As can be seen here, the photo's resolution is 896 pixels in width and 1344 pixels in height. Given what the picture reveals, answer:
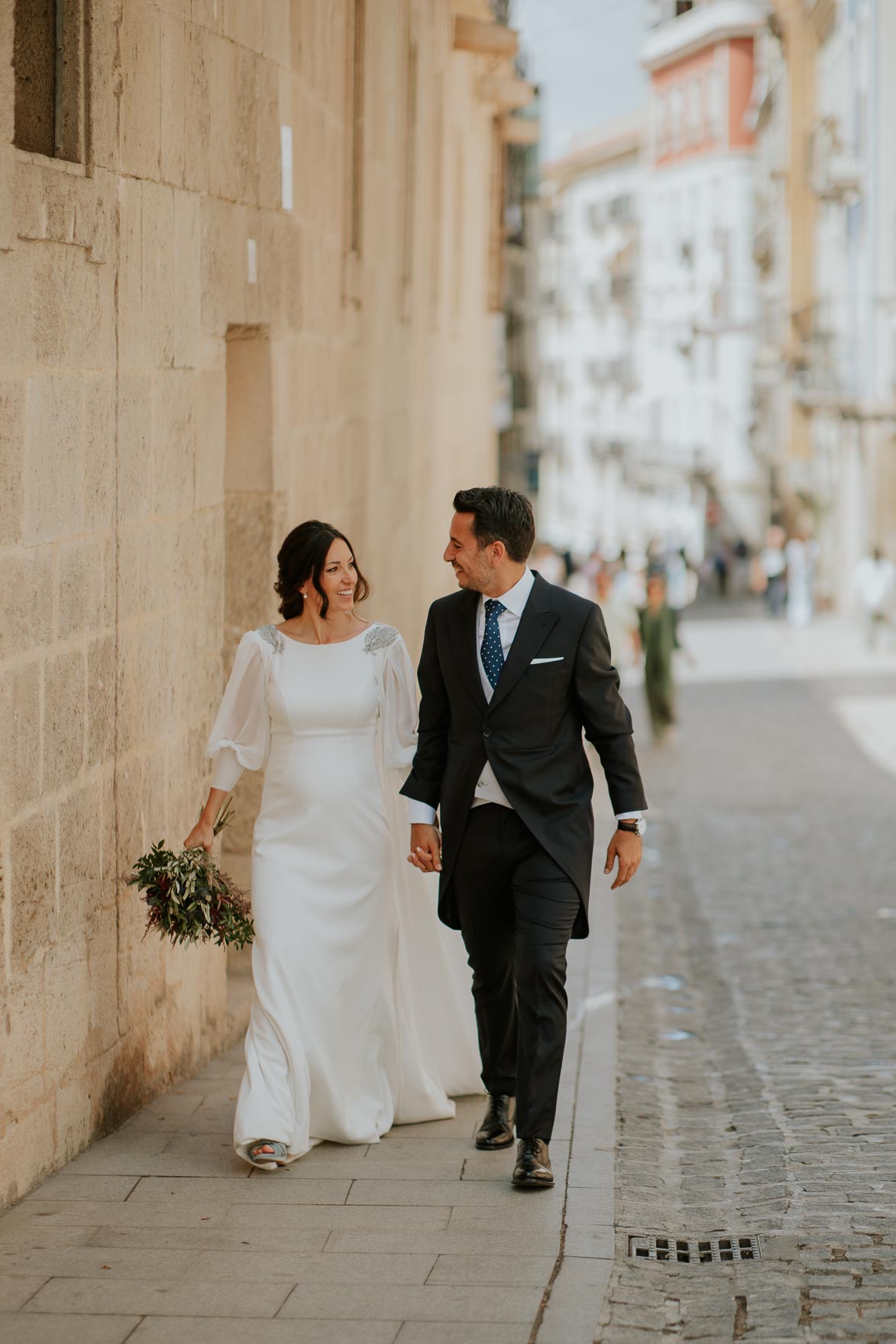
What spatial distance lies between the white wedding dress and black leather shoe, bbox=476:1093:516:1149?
1.02 ft

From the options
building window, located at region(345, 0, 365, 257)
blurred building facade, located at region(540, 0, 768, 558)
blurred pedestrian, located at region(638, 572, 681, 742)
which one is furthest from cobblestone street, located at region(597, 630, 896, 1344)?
blurred building facade, located at region(540, 0, 768, 558)

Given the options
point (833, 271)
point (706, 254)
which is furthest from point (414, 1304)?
point (706, 254)

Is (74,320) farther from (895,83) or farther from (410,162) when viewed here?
(895,83)

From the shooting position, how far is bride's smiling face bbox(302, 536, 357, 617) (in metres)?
5.92

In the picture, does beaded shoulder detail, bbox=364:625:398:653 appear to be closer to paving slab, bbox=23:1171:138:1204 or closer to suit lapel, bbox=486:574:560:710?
suit lapel, bbox=486:574:560:710

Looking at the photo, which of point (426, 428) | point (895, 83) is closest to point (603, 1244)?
point (426, 428)

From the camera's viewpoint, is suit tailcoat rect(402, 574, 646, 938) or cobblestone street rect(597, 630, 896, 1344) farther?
suit tailcoat rect(402, 574, 646, 938)

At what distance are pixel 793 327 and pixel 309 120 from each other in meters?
39.4

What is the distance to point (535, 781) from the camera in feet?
18.1

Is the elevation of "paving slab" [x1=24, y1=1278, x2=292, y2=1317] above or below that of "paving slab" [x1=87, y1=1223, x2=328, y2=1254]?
above

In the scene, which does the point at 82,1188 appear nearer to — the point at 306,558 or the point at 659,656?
the point at 306,558

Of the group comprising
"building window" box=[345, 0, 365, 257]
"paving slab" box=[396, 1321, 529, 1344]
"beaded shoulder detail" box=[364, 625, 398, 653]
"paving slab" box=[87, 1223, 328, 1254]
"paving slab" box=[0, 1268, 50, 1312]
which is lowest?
"paving slab" box=[87, 1223, 328, 1254]

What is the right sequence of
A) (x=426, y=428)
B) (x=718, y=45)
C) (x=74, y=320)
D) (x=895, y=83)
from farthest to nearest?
1. (x=718, y=45)
2. (x=895, y=83)
3. (x=426, y=428)
4. (x=74, y=320)

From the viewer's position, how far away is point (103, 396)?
5879 mm
